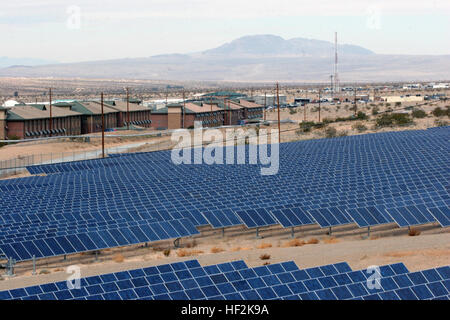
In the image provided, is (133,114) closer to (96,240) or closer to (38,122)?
(38,122)

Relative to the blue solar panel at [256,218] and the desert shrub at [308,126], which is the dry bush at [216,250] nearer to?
the blue solar panel at [256,218]

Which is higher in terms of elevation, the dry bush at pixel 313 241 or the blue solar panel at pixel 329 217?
the blue solar panel at pixel 329 217

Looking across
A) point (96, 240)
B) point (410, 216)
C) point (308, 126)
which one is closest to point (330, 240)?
point (410, 216)

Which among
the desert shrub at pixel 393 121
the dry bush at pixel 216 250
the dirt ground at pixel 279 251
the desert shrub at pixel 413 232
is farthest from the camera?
the desert shrub at pixel 393 121

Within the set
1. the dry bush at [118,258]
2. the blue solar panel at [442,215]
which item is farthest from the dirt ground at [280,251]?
the blue solar panel at [442,215]

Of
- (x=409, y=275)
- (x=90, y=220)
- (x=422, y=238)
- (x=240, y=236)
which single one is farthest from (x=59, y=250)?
(x=422, y=238)

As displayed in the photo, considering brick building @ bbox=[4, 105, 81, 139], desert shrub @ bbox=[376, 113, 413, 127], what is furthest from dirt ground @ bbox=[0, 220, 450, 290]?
desert shrub @ bbox=[376, 113, 413, 127]

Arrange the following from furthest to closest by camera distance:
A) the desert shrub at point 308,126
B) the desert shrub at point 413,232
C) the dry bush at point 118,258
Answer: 1. the desert shrub at point 308,126
2. the desert shrub at point 413,232
3. the dry bush at point 118,258
